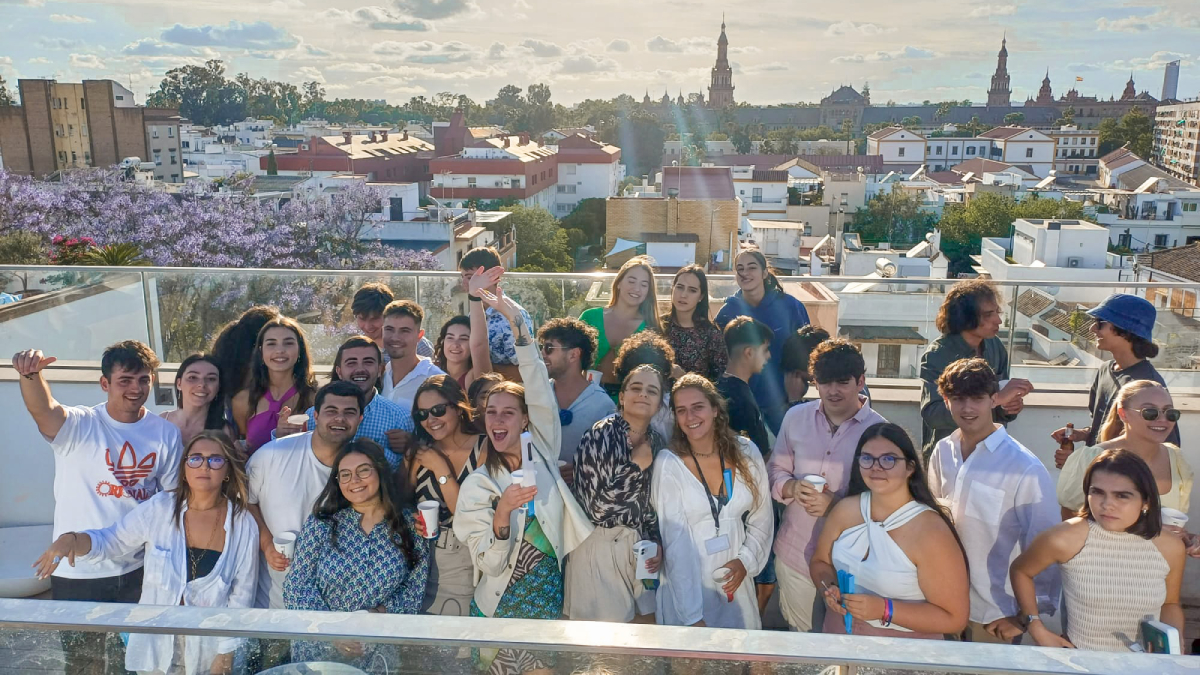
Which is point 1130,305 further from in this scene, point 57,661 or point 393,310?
point 57,661

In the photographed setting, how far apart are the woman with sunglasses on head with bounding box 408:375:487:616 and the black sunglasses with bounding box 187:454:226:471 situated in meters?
0.62

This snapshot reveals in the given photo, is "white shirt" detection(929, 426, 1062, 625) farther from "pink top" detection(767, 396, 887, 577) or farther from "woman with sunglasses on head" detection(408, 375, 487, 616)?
"woman with sunglasses on head" detection(408, 375, 487, 616)

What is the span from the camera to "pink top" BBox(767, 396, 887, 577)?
3.05 metres

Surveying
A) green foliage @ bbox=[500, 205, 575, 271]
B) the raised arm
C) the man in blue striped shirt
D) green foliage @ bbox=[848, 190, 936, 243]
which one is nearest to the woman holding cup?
the man in blue striped shirt

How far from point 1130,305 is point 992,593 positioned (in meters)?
1.31

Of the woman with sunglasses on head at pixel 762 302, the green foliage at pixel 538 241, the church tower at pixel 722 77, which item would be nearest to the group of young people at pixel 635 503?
the woman with sunglasses on head at pixel 762 302

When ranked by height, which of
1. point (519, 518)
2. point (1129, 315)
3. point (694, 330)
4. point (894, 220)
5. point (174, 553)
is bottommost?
point (894, 220)

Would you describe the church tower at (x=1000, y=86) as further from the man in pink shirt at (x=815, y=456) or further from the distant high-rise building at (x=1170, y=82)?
the man in pink shirt at (x=815, y=456)

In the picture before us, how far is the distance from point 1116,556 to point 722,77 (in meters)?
→ 170

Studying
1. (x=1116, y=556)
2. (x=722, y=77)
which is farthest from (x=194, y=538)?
(x=722, y=77)

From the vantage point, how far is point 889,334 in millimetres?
4465

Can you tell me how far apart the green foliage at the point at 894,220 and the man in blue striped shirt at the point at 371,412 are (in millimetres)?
58538

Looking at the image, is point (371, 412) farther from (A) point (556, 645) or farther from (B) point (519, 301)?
(A) point (556, 645)

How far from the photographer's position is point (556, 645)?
1733 mm
